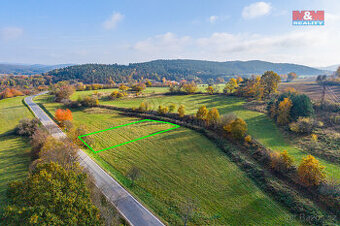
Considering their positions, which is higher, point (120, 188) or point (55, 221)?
point (55, 221)

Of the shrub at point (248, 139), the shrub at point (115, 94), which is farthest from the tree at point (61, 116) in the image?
the shrub at point (248, 139)

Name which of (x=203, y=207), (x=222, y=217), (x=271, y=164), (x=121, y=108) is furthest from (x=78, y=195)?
(x=121, y=108)

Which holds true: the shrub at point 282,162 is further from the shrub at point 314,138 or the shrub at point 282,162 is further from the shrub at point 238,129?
the shrub at point 314,138

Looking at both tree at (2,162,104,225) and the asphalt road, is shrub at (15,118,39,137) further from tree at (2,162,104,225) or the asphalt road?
tree at (2,162,104,225)

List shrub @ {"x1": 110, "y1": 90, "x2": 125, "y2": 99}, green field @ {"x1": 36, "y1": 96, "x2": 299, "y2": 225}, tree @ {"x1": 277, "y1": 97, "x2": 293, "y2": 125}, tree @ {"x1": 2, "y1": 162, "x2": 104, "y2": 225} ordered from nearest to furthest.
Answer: tree @ {"x1": 2, "y1": 162, "x2": 104, "y2": 225} → green field @ {"x1": 36, "y1": 96, "x2": 299, "y2": 225} → tree @ {"x1": 277, "y1": 97, "x2": 293, "y2": 125} → shrub @ {"x1": 110, "y1": 90, "x2": 125, "y2": 99}

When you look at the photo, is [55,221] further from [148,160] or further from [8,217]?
[148,160]

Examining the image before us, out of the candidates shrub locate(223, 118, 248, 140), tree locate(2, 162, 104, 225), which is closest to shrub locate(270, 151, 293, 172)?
shrub locate(223, 118, 248, 140)
